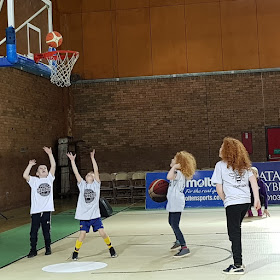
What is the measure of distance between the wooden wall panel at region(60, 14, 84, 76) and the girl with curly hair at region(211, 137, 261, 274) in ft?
57.6

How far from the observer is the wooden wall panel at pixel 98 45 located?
24359mm

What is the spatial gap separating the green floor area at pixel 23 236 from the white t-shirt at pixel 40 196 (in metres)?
1.00

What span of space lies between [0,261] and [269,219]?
292 inches

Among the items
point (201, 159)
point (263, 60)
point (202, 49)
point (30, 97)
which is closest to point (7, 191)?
point (30, 97)

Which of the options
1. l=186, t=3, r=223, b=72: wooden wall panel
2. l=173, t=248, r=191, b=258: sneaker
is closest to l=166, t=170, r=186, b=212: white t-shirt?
l=173, t=248, r=191, b=258: sneaker

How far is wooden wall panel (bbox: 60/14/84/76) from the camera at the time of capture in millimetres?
→ 24609

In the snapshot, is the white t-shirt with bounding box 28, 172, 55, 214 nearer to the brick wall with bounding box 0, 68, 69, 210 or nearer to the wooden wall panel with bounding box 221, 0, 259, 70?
the brick wall with bounding box 0, 68, 69, 210

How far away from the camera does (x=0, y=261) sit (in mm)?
9781

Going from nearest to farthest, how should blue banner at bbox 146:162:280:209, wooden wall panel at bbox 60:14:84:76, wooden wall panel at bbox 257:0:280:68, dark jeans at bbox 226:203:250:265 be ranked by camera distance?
dark jeans at bbox 226:203:250:265 → blue banner at bbox 146:162:280:209 → wooden wall panel at bbox 257:0:280:68 → wooden wall panel at bbox 60:14:84:76

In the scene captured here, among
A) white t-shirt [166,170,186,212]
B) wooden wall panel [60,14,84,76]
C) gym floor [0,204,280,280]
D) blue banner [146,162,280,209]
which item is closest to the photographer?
gym floor [0,204,280,280]

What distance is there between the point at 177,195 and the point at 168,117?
14445 millimetres

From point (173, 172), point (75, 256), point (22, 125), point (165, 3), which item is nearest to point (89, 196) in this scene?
point (75, 256)

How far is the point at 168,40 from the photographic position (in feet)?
78.4

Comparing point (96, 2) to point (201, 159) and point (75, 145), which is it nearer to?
point (75, 145)
